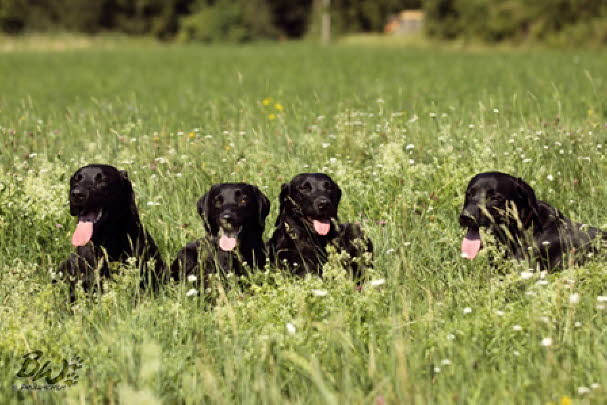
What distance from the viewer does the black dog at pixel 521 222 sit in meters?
5.23

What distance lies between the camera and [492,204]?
5238mm

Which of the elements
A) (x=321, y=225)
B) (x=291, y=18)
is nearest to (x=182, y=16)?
(x=291, y=18)

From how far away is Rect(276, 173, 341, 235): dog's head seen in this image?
5594mm

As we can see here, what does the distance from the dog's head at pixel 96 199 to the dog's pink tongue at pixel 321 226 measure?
4.58ft

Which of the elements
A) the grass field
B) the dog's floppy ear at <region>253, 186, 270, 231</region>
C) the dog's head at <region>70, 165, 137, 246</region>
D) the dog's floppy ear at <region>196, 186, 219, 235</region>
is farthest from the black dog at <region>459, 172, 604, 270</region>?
the dog's head at <region>70, 165, 137, 246</region>

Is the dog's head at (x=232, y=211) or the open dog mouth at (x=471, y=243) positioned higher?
the dog's head at (x=232, y=211)

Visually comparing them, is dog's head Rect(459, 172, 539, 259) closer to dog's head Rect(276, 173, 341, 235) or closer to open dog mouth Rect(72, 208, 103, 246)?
dog's head Rect(276, 173, 341, 235)

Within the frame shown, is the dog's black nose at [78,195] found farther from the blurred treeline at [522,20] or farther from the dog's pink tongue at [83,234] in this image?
the blurred treeline at [522,20]

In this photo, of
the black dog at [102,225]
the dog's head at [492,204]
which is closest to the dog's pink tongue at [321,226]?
the dog's head at [492,204]

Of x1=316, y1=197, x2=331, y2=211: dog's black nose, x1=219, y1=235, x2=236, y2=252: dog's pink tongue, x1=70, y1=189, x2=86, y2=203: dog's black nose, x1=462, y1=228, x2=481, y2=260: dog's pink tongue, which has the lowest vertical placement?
x1=462, y1=228, x2=481, y2=260: dog's pink tongue

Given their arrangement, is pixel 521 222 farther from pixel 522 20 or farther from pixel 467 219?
pixel 522 20
